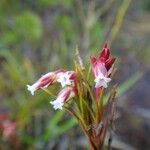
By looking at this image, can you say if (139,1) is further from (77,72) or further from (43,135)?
(77,72)

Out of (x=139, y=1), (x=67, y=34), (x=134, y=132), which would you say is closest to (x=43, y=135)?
(x=134, y=132)

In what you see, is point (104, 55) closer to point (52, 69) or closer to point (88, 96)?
point (88, 96)

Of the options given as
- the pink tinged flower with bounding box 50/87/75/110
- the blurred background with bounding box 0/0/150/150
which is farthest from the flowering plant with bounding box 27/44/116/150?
the blurred background with bounding box 0/0/150/150

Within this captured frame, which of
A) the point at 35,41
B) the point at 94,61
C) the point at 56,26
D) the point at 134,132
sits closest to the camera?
the point at 94,61

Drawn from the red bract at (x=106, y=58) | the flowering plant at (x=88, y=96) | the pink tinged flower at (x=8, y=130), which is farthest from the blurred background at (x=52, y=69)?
the red bract at (x=106, y=58)

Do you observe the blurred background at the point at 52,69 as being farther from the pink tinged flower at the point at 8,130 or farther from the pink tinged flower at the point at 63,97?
the pink tinged flower at the point at 63,97

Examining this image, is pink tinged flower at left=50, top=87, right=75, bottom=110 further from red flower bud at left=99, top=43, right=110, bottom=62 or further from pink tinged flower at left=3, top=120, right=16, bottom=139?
pink tinged flower at left=3, top=120, right=16, bottom=139

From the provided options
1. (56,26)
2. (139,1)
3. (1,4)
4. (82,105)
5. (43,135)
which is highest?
(139,1)

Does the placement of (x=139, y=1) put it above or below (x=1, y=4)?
above
